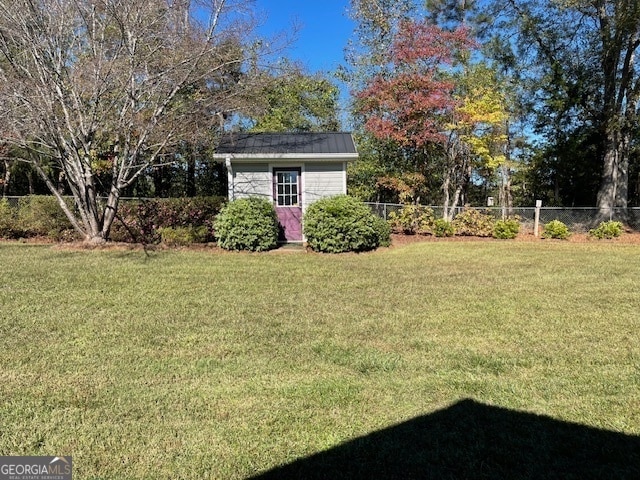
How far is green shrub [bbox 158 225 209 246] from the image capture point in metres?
10.3

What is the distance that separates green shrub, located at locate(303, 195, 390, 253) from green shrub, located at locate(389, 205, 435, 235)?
273 centimetres

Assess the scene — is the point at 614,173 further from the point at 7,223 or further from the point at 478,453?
the point at 7,223

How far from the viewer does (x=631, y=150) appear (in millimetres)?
17094

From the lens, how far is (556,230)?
469 inches

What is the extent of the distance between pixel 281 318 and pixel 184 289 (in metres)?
Answer: 1.94

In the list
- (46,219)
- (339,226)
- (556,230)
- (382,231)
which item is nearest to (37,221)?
(46,219)

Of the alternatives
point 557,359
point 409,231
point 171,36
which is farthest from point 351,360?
point 409,231

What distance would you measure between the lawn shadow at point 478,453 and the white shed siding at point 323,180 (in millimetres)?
8879

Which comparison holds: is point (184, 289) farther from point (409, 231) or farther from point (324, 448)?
point (409, 231)

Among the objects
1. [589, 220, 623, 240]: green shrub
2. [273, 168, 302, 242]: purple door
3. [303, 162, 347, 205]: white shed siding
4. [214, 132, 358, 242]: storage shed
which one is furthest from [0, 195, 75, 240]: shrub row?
[589, 220, 623, 240]: green shrub

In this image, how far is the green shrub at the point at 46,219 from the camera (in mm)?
10898

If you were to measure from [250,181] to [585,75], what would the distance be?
41.0 ft

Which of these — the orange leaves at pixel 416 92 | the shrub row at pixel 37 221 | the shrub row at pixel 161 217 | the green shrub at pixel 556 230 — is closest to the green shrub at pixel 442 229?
the green shrub at pixel 556 230

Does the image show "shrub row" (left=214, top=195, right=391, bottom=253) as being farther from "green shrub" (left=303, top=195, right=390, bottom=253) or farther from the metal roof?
the metal roof
